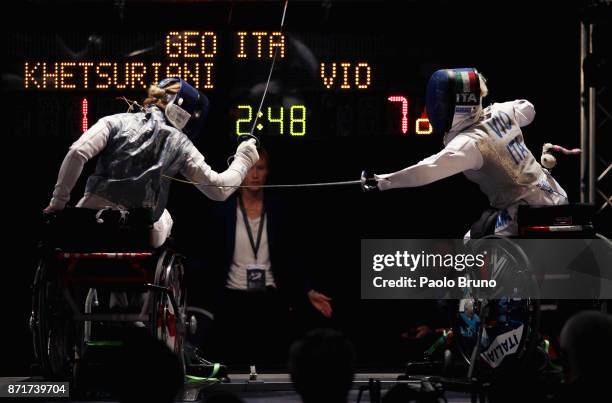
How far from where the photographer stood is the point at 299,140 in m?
6.89

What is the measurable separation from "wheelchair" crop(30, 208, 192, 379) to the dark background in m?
1.61

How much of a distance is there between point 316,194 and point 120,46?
4.90 ft

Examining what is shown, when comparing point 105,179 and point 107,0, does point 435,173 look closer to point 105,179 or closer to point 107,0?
point 105,179

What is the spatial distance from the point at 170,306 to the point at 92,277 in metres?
0.38

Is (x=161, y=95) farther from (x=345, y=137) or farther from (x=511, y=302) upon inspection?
(x=511, y=302)

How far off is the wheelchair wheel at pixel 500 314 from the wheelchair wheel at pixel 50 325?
1.77 m

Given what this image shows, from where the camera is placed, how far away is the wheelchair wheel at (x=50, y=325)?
5.06 meters

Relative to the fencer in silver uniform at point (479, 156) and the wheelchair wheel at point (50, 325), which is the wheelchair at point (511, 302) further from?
the wheelchair wheel at point (50, 325)

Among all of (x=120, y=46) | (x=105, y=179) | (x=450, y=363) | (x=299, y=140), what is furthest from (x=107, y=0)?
(x=450, y=363)

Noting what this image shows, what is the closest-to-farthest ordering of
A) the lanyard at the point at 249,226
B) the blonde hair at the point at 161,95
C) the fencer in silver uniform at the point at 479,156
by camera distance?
the fencer in silver uniform at the point at 479,156 → the blonde hair at the point at 161,95 → the lanyard at the point at 249,226

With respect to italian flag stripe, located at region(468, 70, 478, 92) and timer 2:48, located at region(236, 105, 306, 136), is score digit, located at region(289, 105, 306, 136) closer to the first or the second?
timer 2:48, located at region(236, 105, 306, 136)

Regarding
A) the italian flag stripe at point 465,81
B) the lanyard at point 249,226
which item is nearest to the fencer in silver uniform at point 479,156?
the italian flag stripe at point 465,81

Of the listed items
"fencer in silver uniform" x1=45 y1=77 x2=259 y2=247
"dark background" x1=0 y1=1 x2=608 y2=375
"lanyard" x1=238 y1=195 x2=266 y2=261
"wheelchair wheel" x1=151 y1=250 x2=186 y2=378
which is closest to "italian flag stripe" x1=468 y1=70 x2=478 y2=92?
"fencer in silver uniform" x1=45 y1=77 x2=259 y2=247

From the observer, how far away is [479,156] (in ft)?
17.4
